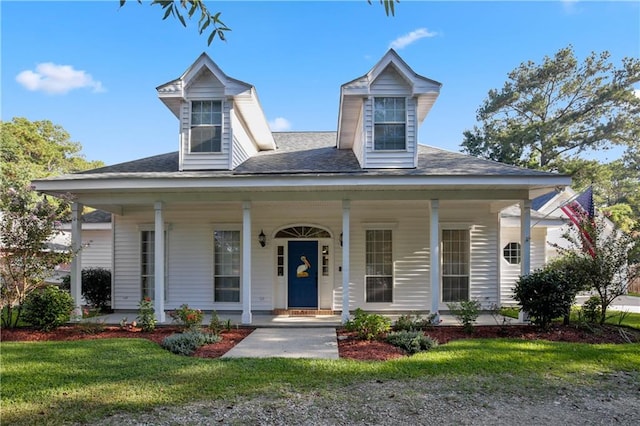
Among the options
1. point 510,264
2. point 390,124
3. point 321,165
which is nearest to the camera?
point 390,124

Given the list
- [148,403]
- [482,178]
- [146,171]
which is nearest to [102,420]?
[148,403]

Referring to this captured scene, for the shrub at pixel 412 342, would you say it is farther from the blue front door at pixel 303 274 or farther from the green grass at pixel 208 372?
the blue front door at pixel 303 274

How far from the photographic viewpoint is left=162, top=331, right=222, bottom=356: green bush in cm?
667

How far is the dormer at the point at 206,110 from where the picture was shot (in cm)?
943

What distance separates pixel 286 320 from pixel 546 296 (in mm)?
6019

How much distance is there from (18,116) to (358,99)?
131 feet

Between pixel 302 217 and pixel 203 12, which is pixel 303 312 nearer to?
pixel 302 217

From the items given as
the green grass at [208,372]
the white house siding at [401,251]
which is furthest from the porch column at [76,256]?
the white house siding at [401,251]

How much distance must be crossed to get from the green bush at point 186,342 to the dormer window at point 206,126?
4.68m

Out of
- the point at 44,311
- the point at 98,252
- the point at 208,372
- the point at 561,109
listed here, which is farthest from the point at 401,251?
the point at 561,109

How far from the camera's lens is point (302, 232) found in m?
11.1

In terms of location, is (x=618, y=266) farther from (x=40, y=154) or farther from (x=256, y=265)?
(x=40, y=154)

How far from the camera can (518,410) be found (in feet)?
14.3

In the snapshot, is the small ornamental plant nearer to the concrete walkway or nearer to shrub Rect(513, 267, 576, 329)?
the concrete walkway
